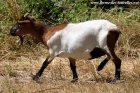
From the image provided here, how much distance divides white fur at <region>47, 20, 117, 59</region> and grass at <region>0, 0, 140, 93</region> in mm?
457

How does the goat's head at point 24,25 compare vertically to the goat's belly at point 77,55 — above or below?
above

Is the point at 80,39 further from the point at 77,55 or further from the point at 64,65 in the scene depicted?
the point at 64,65

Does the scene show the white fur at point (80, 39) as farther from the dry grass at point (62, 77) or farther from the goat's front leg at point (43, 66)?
the dry grass at point (62, 77)

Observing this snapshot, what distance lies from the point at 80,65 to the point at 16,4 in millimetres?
2731

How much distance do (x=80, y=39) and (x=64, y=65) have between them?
154 cm

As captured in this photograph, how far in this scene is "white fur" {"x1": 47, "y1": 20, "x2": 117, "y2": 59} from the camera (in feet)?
25.8

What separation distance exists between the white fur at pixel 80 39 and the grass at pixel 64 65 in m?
0.46

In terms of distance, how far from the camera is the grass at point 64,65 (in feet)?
24.2

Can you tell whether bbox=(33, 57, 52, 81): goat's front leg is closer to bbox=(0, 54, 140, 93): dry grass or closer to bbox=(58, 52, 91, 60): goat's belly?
bbox=(0, 54, 140, 93): dry grass

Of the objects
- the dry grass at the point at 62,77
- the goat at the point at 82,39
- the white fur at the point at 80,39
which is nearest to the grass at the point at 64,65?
the dry grass at the point at 62,77

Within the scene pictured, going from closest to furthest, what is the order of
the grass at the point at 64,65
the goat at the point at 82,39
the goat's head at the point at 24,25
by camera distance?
1. the grass at the point at 64,65
2. the goat at the point at 82,39
3. the goat's head at the point at 24,25

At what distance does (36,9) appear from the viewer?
11414mm

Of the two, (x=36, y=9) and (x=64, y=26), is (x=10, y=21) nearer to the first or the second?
(x=36, y=9)

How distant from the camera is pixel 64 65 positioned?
9.38m
